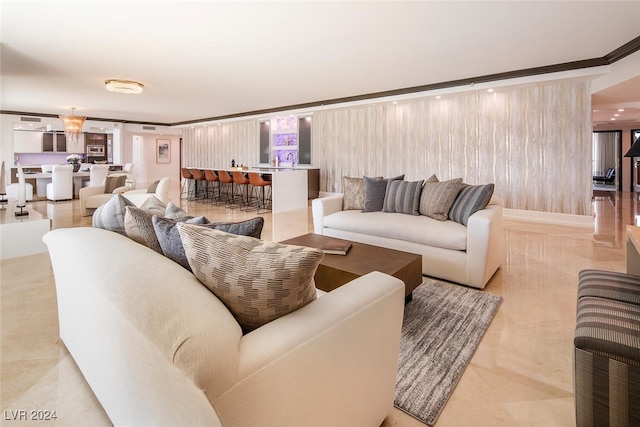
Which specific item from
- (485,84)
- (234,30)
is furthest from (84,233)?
(485,84)

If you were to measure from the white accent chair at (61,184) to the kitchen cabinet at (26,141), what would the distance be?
3.40 metres

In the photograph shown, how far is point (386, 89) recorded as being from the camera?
23.4ft

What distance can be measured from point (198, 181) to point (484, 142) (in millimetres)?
7675

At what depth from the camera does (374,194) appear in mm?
4164

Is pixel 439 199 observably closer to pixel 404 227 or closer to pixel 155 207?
pixel 404 227

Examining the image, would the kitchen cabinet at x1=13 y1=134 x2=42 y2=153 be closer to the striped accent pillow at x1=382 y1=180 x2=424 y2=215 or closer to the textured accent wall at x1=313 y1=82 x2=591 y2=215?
the textured accent wall at x1=313 y1=82 x2=591 y2=215

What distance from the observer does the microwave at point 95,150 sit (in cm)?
1271

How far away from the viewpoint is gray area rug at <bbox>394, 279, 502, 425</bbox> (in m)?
1.67

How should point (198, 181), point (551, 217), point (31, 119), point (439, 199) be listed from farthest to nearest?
1. point (31, 119)
2. point (198, 181)
3. point (551, 217)
4. point (439, 199)

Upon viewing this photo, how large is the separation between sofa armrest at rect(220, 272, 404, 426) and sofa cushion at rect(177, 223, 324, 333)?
0.21 feet

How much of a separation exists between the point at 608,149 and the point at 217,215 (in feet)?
47.8

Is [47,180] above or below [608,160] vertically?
below

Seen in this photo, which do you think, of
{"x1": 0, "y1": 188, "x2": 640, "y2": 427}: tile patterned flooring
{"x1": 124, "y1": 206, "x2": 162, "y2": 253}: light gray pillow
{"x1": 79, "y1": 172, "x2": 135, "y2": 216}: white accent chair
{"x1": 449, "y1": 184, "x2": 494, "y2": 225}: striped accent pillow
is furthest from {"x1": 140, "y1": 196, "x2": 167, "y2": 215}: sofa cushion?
{"x1": 79, "y1": 172, "x2": 135, "y2": 216}: white accent chair

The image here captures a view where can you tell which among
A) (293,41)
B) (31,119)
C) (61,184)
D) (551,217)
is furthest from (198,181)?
(551,217)
